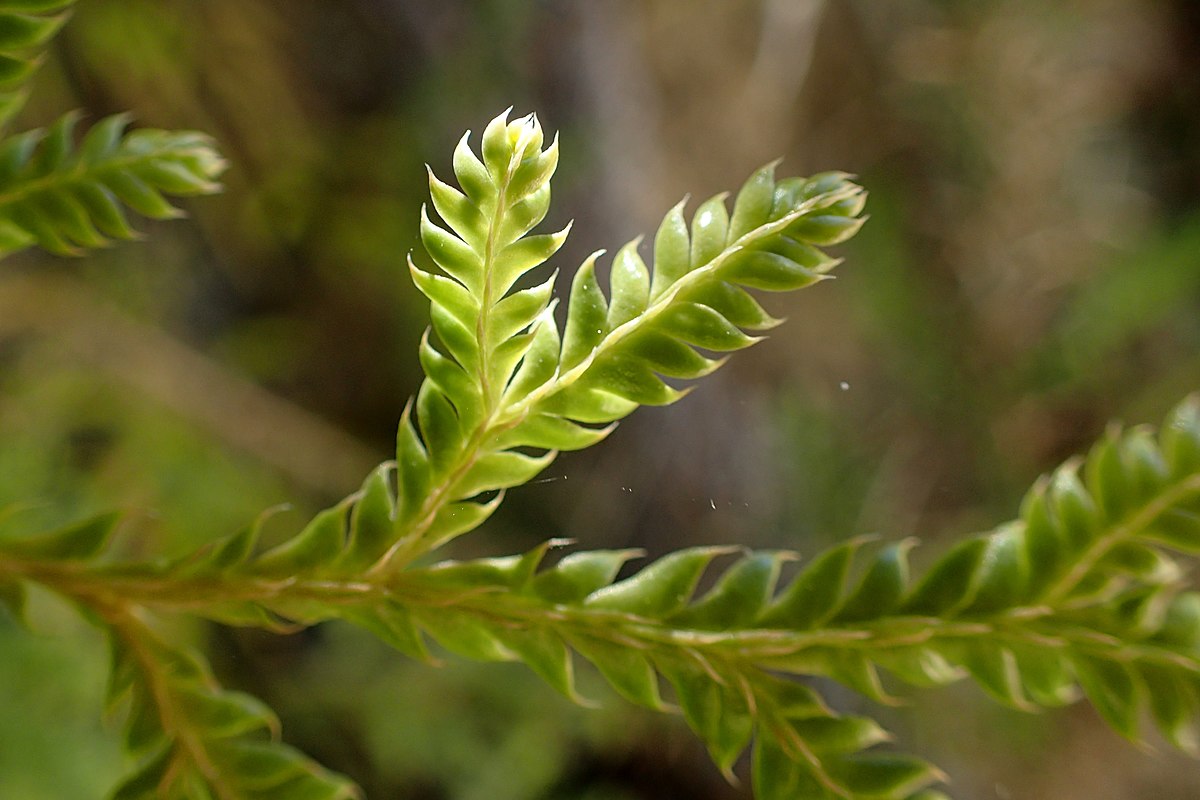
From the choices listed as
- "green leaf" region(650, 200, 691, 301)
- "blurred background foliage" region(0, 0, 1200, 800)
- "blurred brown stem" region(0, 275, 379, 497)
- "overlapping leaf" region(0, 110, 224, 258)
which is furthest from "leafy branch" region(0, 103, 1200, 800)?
"blurred brown stem" region(0, 275, 379, 497)

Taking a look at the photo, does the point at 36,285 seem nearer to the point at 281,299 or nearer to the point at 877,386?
the point at 281,299

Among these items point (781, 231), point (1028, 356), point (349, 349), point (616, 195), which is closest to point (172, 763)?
point (781, 231)

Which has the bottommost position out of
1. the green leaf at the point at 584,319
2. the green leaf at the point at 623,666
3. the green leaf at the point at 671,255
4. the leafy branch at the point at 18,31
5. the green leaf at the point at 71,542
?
the green leaf at the point at 623,666

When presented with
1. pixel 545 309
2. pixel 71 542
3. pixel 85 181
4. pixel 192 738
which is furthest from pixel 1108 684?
pixel 85 181

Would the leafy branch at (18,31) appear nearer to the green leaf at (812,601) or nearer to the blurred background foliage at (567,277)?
the green leaf at (812,601)

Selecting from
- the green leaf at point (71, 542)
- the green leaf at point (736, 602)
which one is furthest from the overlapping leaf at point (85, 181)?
the green leaf at point (736, 602)

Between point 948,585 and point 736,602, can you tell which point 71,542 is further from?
point 948,585
